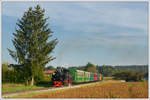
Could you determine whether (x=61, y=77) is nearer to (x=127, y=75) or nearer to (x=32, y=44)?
(x=32, y=44)

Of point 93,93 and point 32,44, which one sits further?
point 32,44

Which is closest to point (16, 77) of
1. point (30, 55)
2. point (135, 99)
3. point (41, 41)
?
point (30, 55)

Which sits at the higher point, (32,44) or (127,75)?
(32,44)

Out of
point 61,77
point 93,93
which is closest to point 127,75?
point 61,77

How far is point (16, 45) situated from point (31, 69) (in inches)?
177

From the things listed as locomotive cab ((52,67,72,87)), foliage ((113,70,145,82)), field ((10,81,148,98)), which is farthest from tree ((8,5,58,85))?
foliage ((113,70,145,82))

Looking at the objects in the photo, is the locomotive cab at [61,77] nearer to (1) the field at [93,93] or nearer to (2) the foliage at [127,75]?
(1) the field at [93,93]

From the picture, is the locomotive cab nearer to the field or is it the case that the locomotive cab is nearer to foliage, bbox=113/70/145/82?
the field

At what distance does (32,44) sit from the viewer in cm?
3291

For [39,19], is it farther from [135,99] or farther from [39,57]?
[135,99]

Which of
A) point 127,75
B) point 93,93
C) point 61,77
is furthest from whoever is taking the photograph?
point 127,75

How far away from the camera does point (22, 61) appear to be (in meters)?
32.3

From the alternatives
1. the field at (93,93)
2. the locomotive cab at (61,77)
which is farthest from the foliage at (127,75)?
the field at (93,93)

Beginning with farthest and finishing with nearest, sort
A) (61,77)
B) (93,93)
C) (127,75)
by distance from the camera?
Result: (127,75) < (61,77) < (93,93)
